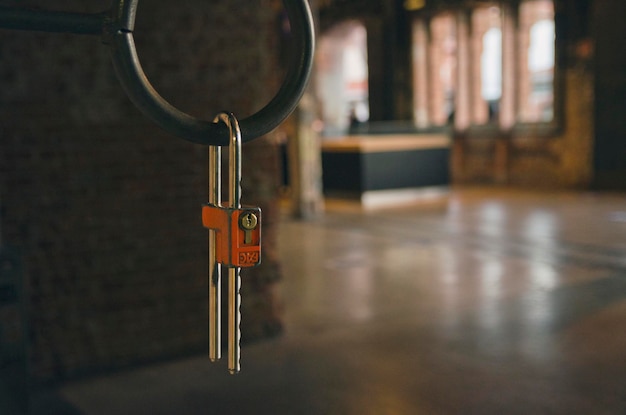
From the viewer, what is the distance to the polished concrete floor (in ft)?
10.8

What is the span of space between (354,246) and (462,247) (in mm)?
1090

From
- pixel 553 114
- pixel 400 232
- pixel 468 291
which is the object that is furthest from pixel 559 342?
pixel 553 114

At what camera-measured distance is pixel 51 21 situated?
1378 mm

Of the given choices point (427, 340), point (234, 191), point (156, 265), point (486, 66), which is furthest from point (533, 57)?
point (234, 191)

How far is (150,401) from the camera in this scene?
3.36 metres

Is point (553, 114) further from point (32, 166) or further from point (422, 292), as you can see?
point (32, 166)

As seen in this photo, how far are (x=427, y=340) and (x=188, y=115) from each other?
3.14 m

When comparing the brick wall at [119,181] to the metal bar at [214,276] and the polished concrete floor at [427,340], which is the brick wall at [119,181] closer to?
the polished concrete floor at [427,340]

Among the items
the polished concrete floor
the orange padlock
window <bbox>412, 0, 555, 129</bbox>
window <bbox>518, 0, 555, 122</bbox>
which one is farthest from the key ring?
window <bbox>518, 0, 555, 122</bbox>

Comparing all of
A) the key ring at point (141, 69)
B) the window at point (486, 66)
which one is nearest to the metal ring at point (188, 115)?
the key ring at point (141, 69)

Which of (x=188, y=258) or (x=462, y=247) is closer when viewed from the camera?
(x=188, y=258)

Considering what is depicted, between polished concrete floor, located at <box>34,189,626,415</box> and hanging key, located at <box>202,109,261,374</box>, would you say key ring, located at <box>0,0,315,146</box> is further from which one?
polished concrete floor, located at <box>34,189,626,415</box>

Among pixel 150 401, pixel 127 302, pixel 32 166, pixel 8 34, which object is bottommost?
pixel 150 401

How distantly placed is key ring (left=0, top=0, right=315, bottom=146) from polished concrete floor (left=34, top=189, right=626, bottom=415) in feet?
6.72
